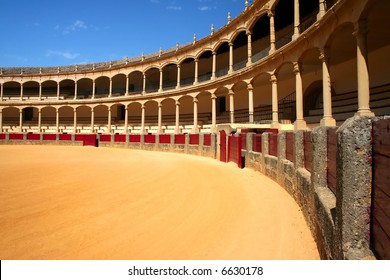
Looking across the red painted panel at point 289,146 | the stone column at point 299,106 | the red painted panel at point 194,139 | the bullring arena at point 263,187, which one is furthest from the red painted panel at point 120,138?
the red painted panel at point 289,146

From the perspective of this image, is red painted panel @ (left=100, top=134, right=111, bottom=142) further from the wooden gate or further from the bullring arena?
the wooden gate

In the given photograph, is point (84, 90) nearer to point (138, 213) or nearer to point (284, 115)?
point (284, 115)

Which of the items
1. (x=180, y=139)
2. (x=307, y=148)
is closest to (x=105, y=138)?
(x=180, y=139)

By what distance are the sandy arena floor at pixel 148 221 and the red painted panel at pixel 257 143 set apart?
263 cm

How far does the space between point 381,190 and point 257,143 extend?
7.65 meters

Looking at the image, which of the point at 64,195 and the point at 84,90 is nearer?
the point at 64,195

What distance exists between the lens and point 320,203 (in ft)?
9.63

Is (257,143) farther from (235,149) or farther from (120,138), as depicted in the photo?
(120,138)

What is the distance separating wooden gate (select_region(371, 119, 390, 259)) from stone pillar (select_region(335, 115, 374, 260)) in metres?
0.04

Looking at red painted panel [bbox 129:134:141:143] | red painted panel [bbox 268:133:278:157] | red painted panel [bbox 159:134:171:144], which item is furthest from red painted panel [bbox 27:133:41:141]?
red painted panel [bbox 268:133:278:157]

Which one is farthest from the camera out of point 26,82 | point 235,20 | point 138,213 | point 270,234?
point 26,82

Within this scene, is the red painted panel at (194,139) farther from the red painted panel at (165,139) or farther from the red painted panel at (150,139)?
the red painted panel at (150,139)
